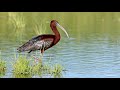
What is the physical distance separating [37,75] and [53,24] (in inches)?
66.3

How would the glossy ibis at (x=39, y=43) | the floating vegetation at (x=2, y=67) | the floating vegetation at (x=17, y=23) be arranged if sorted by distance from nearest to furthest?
the floating vegetation at (x=2, y=67) < the glossy ibis at (x=39, y=43) < the floating vegetation at (x=17, y=23)

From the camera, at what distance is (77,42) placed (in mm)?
15945

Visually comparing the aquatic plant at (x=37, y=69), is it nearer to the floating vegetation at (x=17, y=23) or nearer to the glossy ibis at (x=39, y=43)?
the glossy ibis at (x=39, y=43)

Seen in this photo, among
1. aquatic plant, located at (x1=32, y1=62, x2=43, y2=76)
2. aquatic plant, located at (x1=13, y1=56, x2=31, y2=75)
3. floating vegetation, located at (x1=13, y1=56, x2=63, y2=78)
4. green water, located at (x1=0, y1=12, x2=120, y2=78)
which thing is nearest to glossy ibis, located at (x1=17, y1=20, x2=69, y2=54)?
green water, located at (x1=0, y1=12, x2=120, y2=78)

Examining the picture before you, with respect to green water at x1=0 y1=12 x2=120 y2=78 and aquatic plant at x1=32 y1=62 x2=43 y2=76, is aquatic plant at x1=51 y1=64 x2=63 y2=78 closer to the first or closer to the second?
green water at x1=0 y1=12 x2=120 y2=78

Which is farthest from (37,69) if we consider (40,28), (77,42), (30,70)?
(40,28)

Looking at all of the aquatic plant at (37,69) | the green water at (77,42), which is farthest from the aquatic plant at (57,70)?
the aquatic plant at (37,69)

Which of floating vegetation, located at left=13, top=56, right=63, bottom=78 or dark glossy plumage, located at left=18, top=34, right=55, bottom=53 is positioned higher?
dark glossy plumage, located at left=18, top=34, right=55, bottom=53

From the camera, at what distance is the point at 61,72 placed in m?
11.3

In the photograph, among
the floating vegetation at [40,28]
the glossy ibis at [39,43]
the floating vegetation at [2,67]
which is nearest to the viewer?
the floating vegetation at [2,67]

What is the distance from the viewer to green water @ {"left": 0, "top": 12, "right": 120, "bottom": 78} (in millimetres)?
11797

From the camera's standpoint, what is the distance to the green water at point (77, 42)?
11797 mm
